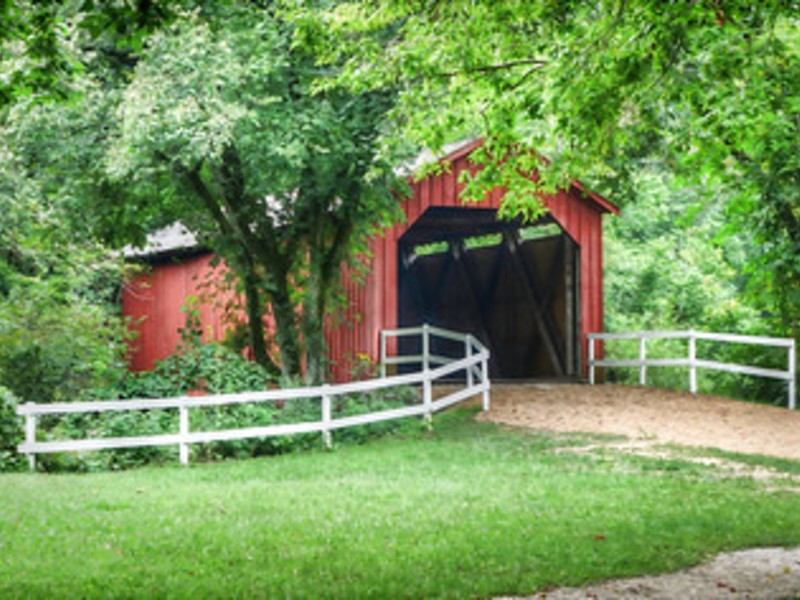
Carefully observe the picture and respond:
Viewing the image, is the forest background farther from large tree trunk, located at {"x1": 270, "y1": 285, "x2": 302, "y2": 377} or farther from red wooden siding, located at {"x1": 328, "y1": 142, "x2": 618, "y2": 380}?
red wooden siding, located at {"x1": 328, "y1": 142, "x2": 618, "y2": 380}

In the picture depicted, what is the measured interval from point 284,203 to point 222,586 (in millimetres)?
11397

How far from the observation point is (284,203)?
17562 mm

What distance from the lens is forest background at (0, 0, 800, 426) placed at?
9.86m

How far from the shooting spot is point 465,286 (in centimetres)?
Result: 2453

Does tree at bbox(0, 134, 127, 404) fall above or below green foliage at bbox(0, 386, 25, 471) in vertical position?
above

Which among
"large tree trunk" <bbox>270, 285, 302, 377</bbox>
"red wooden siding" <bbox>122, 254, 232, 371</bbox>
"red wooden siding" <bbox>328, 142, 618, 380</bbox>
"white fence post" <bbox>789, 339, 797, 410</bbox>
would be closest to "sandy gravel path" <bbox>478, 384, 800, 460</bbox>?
"white fence post" <bbox>789, 339, 797, 410</bbox>

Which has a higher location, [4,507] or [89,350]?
[89,350]

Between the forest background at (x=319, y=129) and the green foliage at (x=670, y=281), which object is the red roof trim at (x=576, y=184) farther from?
the green foliage at (x=670, y=281)

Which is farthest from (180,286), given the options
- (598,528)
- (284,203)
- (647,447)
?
(598,528)

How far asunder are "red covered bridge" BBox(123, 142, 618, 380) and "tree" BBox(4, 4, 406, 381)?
112 cm

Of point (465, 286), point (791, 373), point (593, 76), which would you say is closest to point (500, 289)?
point (465, 286)

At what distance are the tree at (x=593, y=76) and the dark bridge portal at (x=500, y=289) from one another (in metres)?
5.09

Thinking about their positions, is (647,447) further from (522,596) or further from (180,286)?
(180,286)

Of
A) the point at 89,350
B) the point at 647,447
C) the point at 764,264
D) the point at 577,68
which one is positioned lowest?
the point at 647,447
